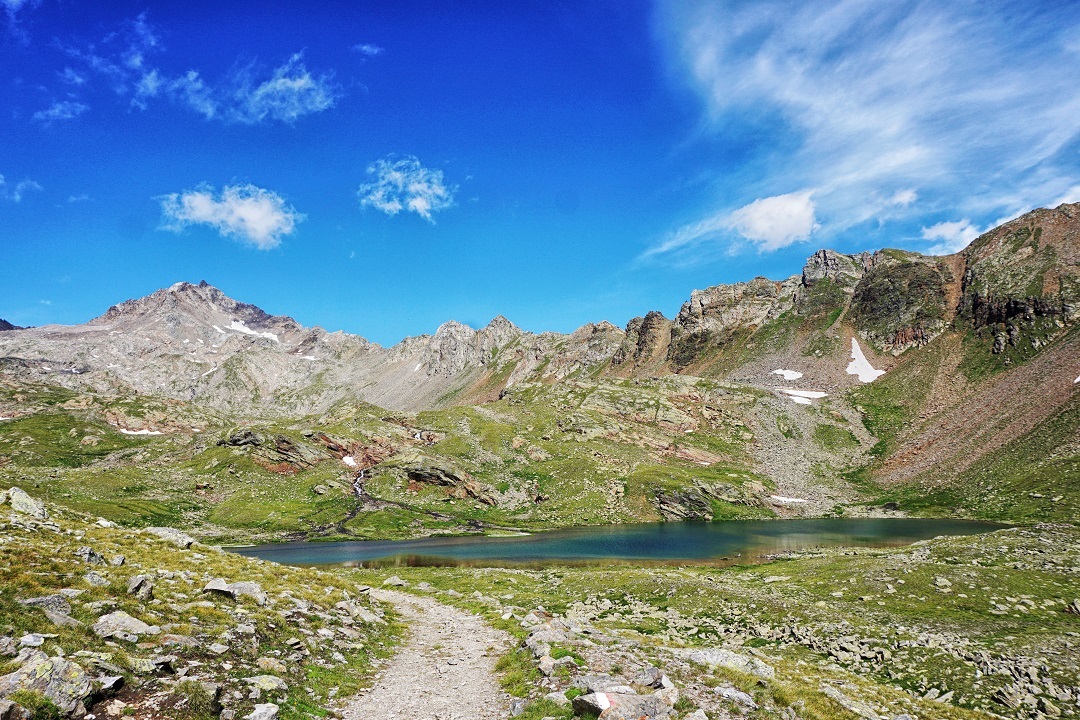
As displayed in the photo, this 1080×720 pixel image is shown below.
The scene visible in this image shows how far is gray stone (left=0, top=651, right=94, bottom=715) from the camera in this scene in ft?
40.5

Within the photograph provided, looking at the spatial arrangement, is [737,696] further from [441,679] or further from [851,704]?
[441,679]

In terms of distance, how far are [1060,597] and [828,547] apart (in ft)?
183

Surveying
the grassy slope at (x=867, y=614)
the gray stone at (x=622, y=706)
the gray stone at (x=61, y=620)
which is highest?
the gray stone at (x=61, y=620)

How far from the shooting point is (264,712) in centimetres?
1575

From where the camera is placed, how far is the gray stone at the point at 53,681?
12.4m

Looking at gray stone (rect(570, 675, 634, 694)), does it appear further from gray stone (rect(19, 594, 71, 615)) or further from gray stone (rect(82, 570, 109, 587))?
gray stone (rect(82, 570, 109, 587))

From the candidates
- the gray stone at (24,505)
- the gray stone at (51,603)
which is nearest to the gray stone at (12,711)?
the gray stone at (51,603)

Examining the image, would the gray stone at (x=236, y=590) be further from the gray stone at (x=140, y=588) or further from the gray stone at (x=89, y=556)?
the gray stone at (x=89, y=556)

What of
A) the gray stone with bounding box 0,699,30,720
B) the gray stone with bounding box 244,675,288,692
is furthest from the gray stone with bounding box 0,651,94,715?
the gray stone with bounding box 244,675,288,692

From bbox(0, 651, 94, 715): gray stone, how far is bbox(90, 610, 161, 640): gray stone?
13.1 ft

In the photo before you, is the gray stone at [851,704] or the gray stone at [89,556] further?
the gray stone at [89,556]

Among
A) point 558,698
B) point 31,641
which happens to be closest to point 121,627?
point 31,641

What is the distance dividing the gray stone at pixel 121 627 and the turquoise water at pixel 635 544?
69769 millimetres

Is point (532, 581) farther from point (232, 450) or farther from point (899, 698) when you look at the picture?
point (232, 450)
